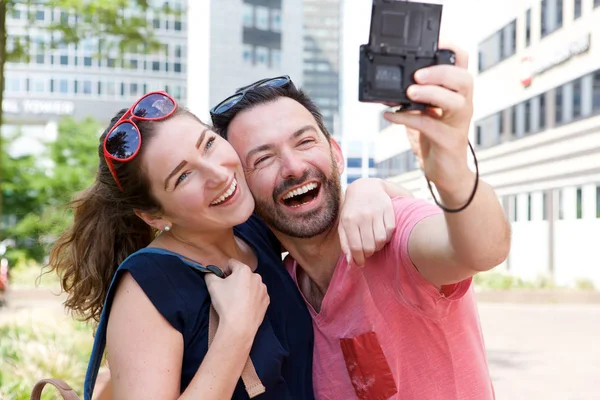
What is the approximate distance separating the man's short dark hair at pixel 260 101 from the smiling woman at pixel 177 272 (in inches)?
12.7

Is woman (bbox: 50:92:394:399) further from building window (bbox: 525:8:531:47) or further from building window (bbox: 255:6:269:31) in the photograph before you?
building window (bbox: 255:6:269:31)

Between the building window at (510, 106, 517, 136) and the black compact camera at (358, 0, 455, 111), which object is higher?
the building window at (510, 106, 517, 136)

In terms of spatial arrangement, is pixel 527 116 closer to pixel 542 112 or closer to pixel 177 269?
pixel 542 112

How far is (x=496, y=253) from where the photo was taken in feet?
5.42

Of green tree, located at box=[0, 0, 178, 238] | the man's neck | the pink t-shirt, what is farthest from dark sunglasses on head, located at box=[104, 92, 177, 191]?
green tree, located at box=[0, 0, 178, 238]

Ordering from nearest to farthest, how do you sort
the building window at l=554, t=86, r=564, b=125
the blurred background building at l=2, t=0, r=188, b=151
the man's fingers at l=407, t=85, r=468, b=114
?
1. the man's fingers at l=407, t=85, r=468, b=114
2. the building window at l=554, t=86, r=564, b=125
3. the blurred background building at l=2, t=0, r=188, b=151

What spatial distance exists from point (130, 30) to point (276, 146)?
329 inches

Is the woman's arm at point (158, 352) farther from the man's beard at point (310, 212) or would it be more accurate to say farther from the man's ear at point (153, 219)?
the man's beard at point (310, 212)

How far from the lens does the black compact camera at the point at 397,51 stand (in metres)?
1.46

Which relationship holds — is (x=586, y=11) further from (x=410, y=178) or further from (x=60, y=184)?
(x=60, y=184)

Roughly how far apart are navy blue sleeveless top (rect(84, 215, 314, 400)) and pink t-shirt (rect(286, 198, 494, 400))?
0.58 feet

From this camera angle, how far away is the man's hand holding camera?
4.71 feet

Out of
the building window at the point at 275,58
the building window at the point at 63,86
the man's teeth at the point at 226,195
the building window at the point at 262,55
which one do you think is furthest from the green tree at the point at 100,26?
the building window at the point at 63,86

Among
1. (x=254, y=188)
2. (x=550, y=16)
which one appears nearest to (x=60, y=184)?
(x=550, y=16)
